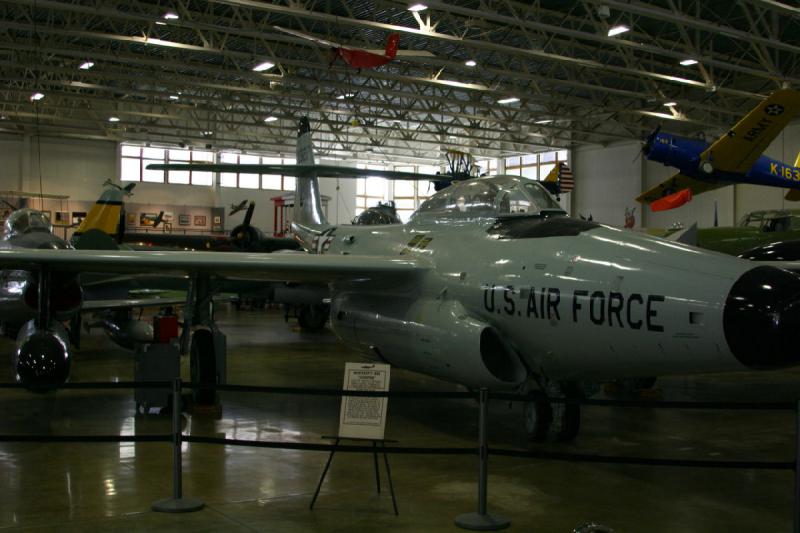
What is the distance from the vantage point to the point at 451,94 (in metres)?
32.6

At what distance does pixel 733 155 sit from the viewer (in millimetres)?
18750

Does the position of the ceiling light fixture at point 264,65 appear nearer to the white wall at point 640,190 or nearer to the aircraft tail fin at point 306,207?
the aircraft tail fin at point 306,207

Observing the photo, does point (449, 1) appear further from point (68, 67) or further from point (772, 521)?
point (772, 521)

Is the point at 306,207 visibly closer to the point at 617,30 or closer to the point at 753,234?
the point at 753,234

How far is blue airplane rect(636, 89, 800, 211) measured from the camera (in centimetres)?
1731

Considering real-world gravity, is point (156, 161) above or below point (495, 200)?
above

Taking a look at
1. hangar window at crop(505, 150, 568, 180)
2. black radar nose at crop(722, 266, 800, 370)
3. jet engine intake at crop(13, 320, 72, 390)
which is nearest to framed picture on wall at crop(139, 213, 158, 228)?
hangar window at crop(505, 150, 568, 180)

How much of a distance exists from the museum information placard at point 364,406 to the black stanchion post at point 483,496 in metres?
0.69

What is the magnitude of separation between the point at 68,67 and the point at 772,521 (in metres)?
26.9

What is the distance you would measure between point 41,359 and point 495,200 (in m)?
5.35

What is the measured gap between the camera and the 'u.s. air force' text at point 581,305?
578 cm

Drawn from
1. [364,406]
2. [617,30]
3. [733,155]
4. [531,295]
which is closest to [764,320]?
[531,295]

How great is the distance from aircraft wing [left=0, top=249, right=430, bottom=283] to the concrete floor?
1.68 metres

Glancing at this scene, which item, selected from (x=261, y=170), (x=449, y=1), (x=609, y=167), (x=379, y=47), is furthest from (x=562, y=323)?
(x=609, y=167)
